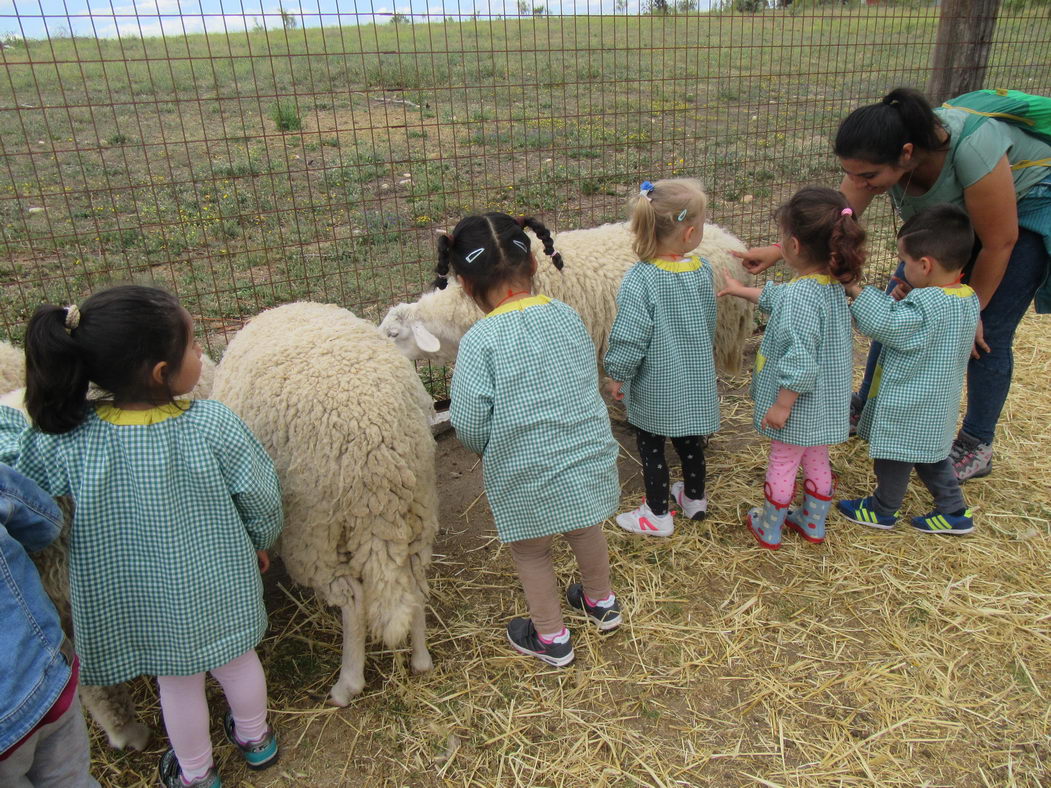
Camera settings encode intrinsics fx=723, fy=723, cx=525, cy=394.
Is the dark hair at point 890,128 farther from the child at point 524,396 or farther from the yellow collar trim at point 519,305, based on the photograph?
the yellow collar trim at point 519,305

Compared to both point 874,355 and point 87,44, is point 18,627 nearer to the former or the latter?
point 874,355

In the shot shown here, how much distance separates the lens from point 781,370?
3.07 m

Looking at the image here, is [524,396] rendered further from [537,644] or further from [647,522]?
[647,522]

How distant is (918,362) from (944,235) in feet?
1.79

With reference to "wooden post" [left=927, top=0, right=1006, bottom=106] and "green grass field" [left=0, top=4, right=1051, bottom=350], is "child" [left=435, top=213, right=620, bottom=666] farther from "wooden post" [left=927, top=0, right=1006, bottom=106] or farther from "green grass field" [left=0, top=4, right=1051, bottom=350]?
"wooden post" [left=927, top=0, right=1006, bottom=106]

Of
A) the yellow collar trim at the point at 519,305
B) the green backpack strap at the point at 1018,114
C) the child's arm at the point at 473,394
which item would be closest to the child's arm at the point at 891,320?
the green backpack strap at the point at 1018,114

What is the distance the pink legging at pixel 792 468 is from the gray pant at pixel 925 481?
Result: 303 millimetres

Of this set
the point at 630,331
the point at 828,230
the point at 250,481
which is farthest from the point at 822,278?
the point at 250,481

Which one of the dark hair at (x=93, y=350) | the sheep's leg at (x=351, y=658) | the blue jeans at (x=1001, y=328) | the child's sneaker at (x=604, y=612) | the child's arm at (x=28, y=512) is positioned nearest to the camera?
the child's arm at (x=28, y=512)

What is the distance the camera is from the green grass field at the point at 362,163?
180 inches

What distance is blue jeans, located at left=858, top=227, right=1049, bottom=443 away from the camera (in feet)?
11.4

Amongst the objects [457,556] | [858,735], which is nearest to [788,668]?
[858,735]

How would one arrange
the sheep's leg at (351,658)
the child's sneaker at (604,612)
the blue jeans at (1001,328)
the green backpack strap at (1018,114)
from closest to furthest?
the sheep's leg at (351,658) < the child's sneaker at (604,612) < the green backpack strap at (1018,114) < the blue jeans at (1001,328)

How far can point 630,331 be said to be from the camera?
3.19 meters
